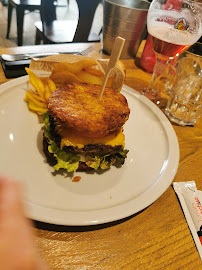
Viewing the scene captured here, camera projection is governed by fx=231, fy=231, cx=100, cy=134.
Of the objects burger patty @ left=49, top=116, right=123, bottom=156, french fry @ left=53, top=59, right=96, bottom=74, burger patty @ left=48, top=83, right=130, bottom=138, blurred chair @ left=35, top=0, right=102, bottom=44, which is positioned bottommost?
blurred chair @ left=35, top=0, right=102, bottom=44

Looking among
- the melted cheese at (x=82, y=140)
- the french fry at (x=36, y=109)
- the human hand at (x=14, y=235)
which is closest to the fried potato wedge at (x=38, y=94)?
the french fry at (x=36, y=109)

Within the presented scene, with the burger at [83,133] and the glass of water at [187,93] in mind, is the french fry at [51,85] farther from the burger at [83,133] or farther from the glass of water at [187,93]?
the glass of water at [187,93]

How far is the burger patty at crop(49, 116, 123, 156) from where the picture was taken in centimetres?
106

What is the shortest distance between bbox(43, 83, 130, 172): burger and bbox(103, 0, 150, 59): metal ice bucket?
3.40 ft

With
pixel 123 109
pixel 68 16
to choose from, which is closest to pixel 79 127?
pixel 123 109

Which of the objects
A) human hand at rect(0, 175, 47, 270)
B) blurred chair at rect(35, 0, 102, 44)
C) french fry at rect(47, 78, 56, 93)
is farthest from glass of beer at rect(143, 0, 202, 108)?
blurred chair at rect(35, 0, 102, 44)

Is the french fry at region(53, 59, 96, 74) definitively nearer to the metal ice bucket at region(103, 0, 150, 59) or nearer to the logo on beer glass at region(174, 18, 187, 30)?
the logo on beer glass at region(174, 18, 187, 30)

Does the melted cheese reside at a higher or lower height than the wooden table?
higher

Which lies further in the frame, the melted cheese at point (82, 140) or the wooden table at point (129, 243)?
the melted cheese at point (82, 140)

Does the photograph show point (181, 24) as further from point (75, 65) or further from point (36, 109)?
point (36, 109)

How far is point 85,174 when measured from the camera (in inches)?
43.3

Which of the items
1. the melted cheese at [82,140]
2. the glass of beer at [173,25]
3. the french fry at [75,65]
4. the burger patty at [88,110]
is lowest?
the melted cheese at [82,140]

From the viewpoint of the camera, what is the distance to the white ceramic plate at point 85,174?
0.87 metres

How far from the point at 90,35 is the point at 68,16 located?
4227 mm
